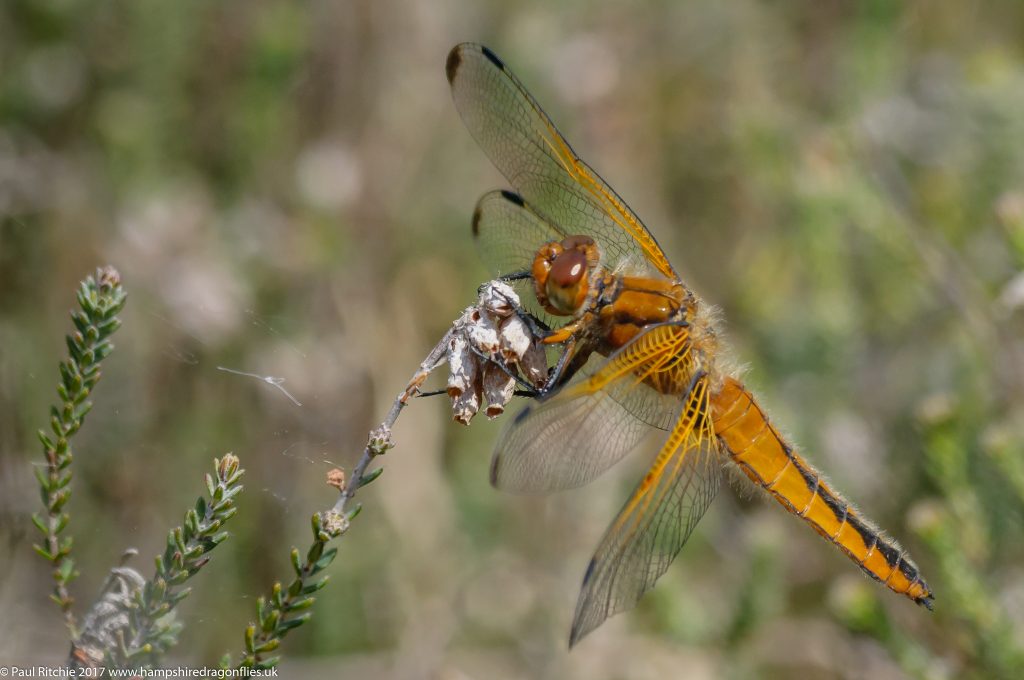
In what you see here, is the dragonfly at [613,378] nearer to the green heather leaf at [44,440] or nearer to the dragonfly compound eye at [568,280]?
the dragonfly compound eye at [568,280]

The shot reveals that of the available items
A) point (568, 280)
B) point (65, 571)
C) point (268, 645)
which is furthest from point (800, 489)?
point (65, 571)

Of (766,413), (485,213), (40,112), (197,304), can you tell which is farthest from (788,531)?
(40,112)

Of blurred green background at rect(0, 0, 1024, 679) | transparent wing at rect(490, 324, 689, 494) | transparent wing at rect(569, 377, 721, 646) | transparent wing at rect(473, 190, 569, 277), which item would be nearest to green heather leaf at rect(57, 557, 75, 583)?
transparent wing at rect(490, 324, 689, 494)

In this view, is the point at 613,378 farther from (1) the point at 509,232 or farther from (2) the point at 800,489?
(2) the point at 800,489

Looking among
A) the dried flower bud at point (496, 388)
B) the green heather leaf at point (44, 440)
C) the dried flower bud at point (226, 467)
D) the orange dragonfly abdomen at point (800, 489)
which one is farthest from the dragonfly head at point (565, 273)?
the green heather leaf at point (44, 440)

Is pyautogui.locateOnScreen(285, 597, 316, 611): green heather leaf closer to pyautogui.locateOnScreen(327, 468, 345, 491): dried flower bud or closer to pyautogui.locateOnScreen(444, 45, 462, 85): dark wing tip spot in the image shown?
pyautogui.locateOnScreen(327, 468, 345, 491): dried flower bud
